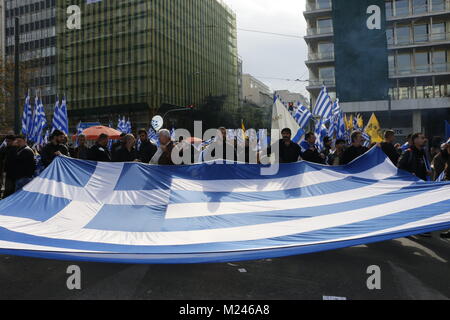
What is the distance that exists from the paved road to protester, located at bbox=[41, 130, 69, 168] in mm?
2468

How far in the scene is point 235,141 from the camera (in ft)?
29.0

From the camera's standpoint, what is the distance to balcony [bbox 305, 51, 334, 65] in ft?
141

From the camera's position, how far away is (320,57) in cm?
4353

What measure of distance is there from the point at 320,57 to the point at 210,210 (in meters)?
41.8

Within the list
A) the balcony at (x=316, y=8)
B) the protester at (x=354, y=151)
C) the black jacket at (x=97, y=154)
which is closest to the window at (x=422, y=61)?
the balcony at (x=316, y=8)

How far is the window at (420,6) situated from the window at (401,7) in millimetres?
742

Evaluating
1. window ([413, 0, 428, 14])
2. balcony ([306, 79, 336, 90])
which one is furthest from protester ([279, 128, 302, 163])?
window ([413, 0, 428, 14])

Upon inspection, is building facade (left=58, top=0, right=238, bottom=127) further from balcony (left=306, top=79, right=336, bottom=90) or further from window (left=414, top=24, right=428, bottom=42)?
window (left=414, top=24, right=428, bottom=42)

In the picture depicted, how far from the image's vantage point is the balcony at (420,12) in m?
38.5

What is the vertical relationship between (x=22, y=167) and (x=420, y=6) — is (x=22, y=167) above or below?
below

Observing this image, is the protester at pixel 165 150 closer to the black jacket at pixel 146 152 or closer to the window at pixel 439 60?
the black jacket at pixel 146 152

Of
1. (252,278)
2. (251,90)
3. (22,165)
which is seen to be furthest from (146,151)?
(251,90)

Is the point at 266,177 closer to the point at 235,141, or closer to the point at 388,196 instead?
the point at 388,196

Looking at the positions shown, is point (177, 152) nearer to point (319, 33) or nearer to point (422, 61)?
point (422, 61)
